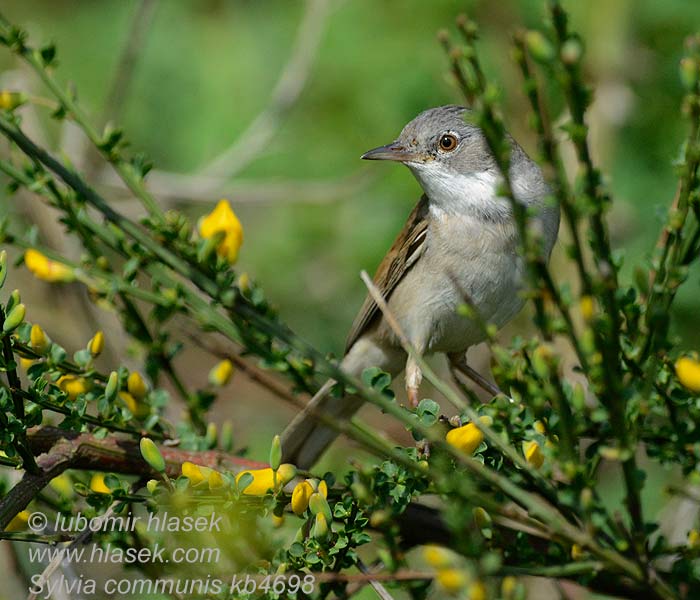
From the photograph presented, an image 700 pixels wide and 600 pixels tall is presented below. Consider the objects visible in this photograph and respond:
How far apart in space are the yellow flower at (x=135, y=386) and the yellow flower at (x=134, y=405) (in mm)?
12

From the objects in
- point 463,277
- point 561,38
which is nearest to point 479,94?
point 561,38

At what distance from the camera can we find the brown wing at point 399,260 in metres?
3.72

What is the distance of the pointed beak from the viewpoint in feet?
11.5

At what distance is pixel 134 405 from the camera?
2441mm

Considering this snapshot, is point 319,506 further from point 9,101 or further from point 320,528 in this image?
point 9,101

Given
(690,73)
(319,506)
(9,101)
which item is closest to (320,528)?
(319,506)

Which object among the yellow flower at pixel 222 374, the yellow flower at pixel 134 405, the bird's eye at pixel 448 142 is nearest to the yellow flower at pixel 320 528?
the yellow flower at pixel 134 405

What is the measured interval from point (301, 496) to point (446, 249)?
1.70 m

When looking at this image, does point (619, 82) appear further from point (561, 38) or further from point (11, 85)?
point (561, 38)

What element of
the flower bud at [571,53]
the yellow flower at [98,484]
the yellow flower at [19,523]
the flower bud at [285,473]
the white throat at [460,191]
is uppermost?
the flower bud at [571,53]

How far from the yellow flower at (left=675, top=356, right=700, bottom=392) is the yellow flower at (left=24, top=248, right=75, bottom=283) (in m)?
1.55

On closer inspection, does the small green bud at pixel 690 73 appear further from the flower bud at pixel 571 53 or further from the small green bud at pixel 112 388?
the small green bud at pixel 112 388

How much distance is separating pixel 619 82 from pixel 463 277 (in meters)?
1.96

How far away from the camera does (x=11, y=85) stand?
4.25 m
